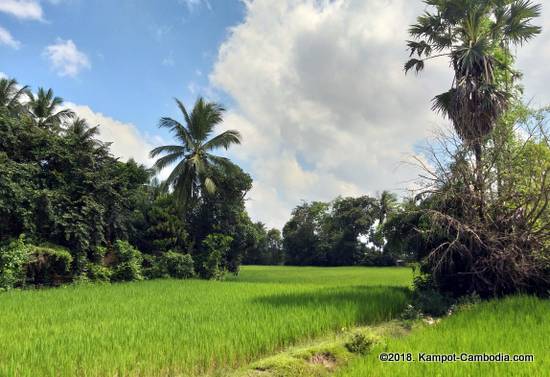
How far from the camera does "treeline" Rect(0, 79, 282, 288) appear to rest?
13.3 m

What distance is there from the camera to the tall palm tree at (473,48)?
12438 millimetres

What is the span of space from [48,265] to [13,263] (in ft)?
4.74

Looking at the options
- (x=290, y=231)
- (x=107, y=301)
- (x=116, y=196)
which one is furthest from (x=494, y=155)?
(x=290, y=231)

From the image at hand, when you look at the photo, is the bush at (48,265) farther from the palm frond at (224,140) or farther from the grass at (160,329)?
the palm frond at (224,140)

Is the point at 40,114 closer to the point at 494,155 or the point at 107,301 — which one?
the point at 107,301

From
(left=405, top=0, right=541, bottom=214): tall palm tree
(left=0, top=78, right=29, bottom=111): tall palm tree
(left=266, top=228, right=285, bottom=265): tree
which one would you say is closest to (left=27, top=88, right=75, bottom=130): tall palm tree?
(left=0, top=78, right=29, bottom=111): tall palm tree

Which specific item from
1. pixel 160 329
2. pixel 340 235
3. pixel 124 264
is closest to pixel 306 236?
pixel 340 235

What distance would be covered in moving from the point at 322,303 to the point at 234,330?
307 cm

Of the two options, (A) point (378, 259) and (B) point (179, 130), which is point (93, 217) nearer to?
(B) point (179, 130)

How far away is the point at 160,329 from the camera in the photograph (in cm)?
606

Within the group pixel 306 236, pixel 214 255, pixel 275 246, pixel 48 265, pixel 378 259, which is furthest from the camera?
pixel 275 246

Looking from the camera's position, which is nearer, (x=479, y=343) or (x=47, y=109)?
(x=479, y=343)

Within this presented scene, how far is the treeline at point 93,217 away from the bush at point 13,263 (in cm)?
3

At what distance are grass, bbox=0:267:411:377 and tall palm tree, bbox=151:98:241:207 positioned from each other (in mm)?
10721
